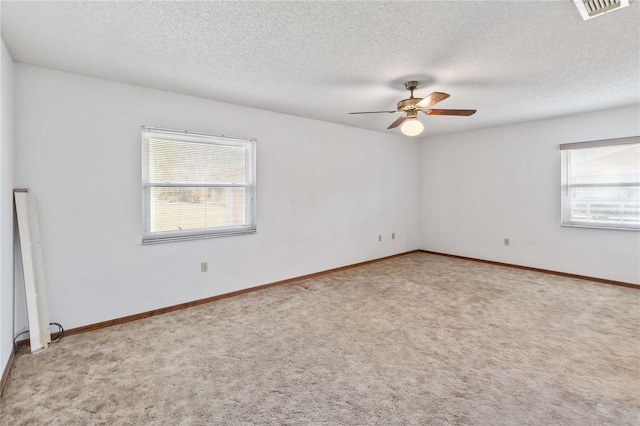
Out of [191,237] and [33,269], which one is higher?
[191,237]

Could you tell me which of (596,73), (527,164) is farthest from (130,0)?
(527,164)

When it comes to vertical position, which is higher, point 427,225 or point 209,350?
point 427,225

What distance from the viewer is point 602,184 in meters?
4.36

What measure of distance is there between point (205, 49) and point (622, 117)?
5.19 m

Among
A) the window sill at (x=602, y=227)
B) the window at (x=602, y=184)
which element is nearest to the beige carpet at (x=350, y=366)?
the window sill at (x=602, y=227)

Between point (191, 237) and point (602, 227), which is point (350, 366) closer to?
point (191, 237)

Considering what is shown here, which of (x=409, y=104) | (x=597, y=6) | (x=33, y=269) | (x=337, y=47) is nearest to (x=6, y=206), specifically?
(x=33, y=269)

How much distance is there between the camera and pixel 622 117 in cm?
413

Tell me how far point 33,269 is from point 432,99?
3.73 m

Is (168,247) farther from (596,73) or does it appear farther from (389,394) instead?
(596,73)

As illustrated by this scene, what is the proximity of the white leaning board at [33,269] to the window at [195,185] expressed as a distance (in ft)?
2.76

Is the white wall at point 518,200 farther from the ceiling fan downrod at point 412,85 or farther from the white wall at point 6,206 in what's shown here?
the white wall at point 6,206

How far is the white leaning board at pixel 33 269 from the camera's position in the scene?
251 centimetres

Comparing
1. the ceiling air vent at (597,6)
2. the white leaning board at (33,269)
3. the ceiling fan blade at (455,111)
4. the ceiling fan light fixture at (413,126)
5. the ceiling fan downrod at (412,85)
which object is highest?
the ceiling air vent at (597,6)
